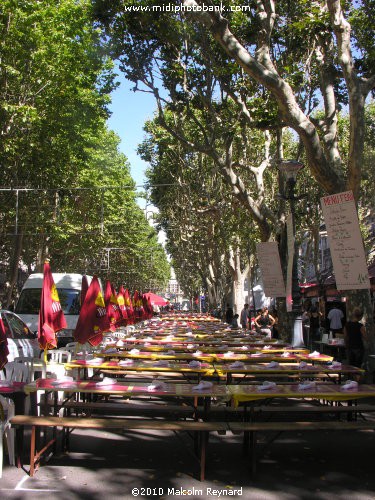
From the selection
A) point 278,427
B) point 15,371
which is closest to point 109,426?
point 278,427

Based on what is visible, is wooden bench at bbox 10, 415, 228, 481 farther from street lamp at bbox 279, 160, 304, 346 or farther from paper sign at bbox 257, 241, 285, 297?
paper sign at bbox 257, 241, 285, 297

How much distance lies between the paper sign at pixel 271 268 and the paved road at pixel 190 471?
7306mm

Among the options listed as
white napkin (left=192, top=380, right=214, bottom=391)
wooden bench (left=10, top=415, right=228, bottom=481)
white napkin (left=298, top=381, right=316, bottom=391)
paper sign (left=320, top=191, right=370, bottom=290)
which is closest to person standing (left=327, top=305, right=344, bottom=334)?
paper sign (left=320, top=191, right=370, bottom=290)

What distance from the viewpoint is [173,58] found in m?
17.8

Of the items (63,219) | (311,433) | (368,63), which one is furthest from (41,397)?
(63,219)

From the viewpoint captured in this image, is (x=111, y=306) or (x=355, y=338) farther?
(x=111, y=306)

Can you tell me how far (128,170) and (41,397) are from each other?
38.6m

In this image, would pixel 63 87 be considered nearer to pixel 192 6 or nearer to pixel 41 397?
pixel 192 6

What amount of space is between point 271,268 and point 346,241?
6400 millimetres

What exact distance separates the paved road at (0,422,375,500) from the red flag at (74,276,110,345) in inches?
53.0

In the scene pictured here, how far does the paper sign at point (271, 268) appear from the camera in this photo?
49.4 ft

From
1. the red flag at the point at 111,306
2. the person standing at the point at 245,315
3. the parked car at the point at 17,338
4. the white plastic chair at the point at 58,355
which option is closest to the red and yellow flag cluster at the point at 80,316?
the parked car at the point at 17,338

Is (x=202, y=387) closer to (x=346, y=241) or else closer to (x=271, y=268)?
(x=346, y=241)

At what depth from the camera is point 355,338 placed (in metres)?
11.3
